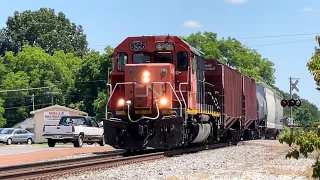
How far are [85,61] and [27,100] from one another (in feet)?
40.8

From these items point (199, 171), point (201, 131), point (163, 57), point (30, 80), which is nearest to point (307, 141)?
point (199, 171)

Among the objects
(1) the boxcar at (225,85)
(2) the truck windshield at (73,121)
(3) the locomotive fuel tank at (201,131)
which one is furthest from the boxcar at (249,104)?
(2) the truck windshield at (73,121)

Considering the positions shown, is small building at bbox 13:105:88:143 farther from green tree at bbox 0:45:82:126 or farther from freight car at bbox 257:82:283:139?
green tree at bbox 0:45:82:126

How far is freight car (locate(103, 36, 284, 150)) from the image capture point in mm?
17891

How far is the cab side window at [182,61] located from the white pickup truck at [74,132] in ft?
29.0

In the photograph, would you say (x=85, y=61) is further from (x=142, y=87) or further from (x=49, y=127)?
(x=142, y=87)

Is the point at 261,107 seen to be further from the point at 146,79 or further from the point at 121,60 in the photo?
the point at 146,79

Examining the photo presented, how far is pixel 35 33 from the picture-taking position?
359ft

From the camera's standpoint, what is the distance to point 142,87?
58.9ft

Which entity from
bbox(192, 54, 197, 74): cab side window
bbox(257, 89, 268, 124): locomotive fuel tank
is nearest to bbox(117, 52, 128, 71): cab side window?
bbox(192, 54, 197, 74): cab side window

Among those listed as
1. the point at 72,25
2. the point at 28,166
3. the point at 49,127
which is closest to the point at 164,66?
the point at 28,166

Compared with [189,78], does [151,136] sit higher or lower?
lower

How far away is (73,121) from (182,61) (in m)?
13.2

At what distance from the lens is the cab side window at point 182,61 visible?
18916 millimetres
